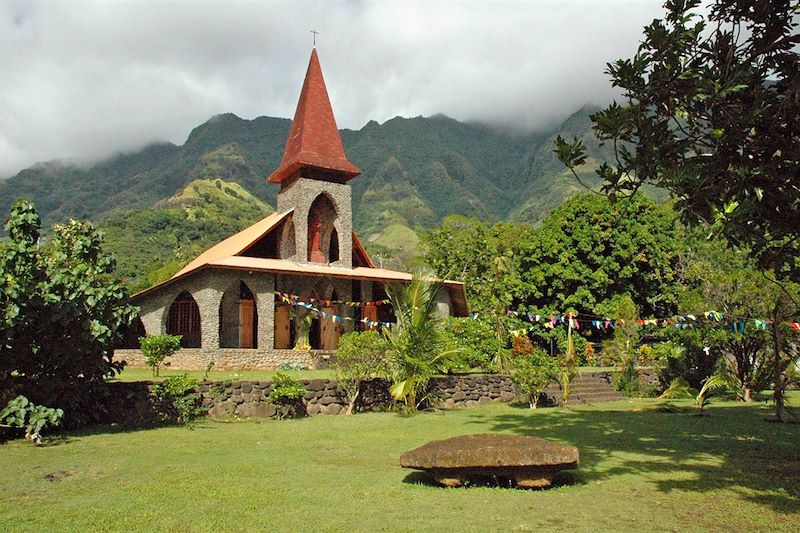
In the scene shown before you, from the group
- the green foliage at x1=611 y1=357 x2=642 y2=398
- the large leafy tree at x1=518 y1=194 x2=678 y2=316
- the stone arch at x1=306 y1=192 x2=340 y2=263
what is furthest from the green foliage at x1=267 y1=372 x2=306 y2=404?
the large leafy tree at x1=518 y1=194 x2=678 y2=316

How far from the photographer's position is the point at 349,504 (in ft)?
22.0

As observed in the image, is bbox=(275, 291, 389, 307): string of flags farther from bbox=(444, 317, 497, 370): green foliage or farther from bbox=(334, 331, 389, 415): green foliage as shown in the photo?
bbox=(334, 331, 389, 415): green foliage

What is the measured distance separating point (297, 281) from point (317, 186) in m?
4.20

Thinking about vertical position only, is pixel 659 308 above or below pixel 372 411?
above

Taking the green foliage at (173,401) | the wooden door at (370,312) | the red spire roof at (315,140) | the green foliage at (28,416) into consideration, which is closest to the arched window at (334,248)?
the red spire roof at (315,140)

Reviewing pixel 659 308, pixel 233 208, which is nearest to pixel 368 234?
pixel 233 208

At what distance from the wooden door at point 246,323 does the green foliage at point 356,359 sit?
11.2 m

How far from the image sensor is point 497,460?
717cm

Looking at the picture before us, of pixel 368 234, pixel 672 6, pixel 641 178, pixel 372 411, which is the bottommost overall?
pixel 372 411

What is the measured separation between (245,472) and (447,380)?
920cm

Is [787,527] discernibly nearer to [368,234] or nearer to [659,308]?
[659,308]

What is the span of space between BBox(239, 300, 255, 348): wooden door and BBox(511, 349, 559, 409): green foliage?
12555 millimetres

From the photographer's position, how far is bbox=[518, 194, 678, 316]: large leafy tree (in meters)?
31.4

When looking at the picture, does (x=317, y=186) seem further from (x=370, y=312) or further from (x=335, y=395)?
(x=335, y=395)
